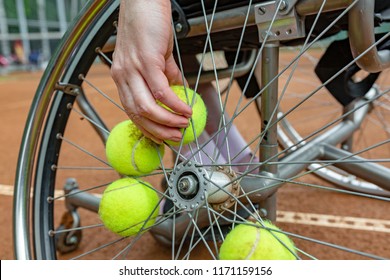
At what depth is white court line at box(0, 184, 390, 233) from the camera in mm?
1271

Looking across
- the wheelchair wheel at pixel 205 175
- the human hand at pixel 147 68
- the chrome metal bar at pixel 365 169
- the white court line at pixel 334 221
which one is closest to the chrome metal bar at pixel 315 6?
the wheelchair wheel at pixel 205 175

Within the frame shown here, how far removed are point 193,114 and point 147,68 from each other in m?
0.13

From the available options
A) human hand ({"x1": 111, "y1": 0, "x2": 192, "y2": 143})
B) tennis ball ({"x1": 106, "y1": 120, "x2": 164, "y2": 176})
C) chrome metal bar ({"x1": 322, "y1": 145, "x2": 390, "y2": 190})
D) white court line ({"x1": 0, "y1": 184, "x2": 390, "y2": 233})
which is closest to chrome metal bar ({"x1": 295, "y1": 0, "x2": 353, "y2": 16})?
human hand ({"x1": 111, "y1": 0, "x2": 192, "y2": 143})


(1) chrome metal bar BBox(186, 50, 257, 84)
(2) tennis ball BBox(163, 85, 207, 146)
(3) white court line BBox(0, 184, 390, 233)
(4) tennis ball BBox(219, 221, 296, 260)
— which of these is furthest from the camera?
(3) white court line BBox(0, 184, 390, 233)

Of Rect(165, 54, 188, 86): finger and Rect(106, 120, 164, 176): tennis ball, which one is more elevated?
Rect(165, 54, 188, 86): finger

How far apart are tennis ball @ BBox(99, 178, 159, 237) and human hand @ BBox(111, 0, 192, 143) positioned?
120 millimetres

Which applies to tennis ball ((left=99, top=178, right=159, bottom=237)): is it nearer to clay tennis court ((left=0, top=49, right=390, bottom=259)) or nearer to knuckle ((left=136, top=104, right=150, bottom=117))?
knuckle ((left=136, top=104, right=150, bottom=117))

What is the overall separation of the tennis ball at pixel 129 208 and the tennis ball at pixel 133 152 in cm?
3

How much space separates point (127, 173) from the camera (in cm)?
72

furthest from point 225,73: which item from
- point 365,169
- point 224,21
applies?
point 365,169

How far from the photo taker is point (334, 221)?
1.32 m

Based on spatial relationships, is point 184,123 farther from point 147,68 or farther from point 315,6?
point 315,6

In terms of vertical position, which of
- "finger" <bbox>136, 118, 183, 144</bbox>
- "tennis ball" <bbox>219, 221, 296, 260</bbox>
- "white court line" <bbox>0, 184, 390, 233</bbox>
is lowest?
"white court line" <bbox>0, 184, 390, 233</bbox>
